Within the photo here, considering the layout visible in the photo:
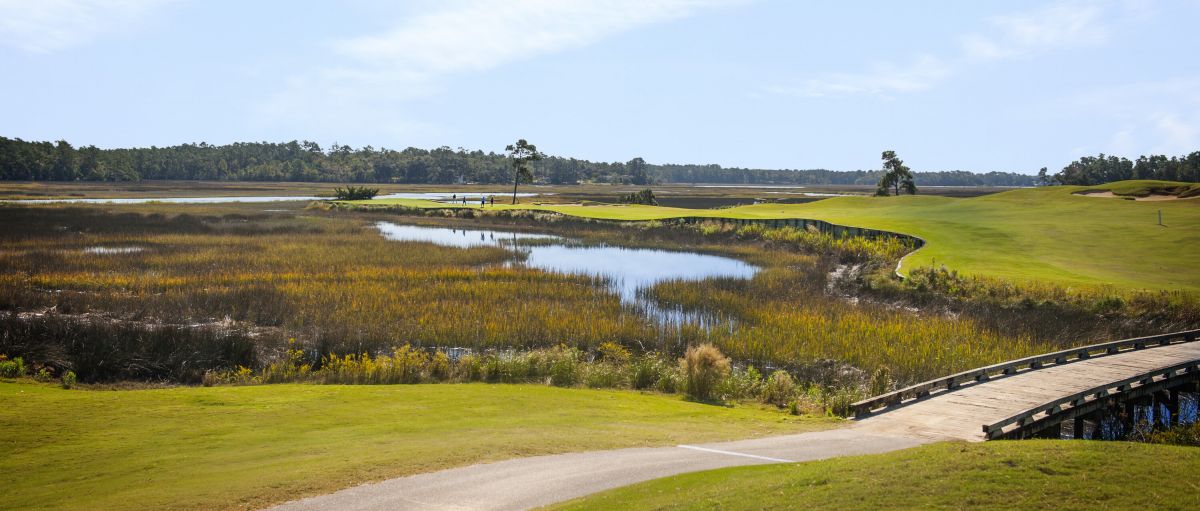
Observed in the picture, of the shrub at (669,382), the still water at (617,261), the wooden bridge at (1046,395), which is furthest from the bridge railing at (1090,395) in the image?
the still water at (617,261)

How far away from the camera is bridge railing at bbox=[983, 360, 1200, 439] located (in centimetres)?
1392

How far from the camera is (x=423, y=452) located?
1252 centimetres

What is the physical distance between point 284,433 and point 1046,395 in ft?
50.0

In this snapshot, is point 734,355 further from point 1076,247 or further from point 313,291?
point 1076,247

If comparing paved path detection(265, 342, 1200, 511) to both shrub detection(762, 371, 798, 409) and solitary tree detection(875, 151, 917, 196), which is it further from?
solitary tree detection(875, 151, 917, 196)

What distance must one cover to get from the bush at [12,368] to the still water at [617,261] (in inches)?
719

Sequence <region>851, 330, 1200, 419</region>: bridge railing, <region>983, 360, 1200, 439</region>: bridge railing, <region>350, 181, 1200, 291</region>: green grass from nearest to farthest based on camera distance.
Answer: <region>983, 360, 1200, 439</region>: bridge railing, <region>851, 330, 1200, 419</region>: bridge railing, <region>350, 181, 1200, 291</region>: green grass

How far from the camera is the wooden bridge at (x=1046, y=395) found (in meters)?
14.6

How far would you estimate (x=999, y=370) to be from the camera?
61.9 feet

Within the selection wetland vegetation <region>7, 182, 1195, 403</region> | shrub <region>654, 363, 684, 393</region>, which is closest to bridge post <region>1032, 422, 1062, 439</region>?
wetland vegetation <region>7, 182, 1195, 403</region>

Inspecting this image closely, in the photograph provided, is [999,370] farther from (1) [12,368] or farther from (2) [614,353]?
(1) [12,368]

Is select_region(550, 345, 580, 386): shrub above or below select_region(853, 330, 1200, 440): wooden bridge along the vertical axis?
below

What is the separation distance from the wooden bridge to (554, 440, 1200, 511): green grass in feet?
11.4

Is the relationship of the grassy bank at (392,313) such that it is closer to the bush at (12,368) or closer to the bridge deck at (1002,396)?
the bush at (12,368)
